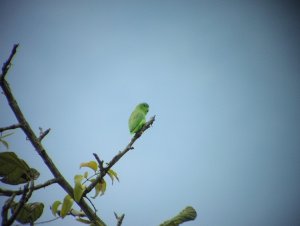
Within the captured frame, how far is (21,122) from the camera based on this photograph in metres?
1.31

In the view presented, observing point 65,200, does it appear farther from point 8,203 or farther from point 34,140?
point 8,203

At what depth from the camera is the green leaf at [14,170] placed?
1.38 meters

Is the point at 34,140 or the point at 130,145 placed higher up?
the point at 130,145

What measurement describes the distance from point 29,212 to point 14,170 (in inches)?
14.2

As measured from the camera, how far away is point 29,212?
1.54 meters

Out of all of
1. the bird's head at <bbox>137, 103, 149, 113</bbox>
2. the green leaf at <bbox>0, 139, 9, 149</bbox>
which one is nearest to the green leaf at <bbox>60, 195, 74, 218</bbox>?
the green leaf at <bbox>0, 139, 9, 149</bbox>

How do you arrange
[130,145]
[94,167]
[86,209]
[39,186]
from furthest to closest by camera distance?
[94,167] → [130,145] → [86,209] → [39,186]

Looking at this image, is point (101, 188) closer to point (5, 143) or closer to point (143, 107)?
point (5, 143)

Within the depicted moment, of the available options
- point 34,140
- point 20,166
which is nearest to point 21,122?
point 34,140

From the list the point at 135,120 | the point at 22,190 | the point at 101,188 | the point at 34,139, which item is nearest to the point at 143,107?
the point at 135,120

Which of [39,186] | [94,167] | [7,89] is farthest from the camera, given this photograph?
[94,167]

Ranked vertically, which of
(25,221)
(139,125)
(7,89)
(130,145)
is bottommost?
(25,221)

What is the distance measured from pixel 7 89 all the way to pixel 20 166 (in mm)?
551

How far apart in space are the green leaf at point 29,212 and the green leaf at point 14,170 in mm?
218
